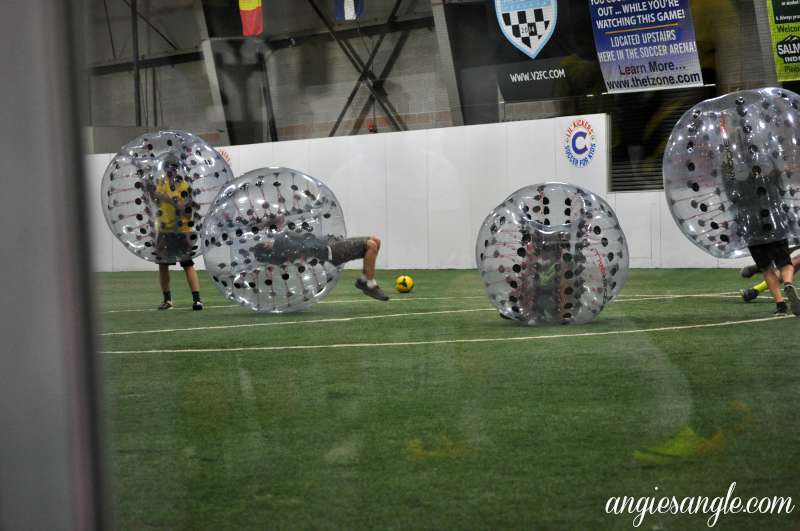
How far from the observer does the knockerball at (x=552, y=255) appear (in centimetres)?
159

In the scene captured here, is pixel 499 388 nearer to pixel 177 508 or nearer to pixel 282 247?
pixel 177 508

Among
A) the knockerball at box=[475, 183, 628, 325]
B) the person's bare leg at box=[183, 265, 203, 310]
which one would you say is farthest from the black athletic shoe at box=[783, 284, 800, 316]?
the person's bare leg at box=[183, 265, 203, 310]

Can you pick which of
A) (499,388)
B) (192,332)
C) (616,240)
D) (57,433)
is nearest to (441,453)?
(499,388)

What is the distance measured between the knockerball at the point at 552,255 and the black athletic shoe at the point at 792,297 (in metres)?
→ 0.29

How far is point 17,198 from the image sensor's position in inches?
24.8

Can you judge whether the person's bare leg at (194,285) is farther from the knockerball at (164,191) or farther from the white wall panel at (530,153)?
the white wall panel at (530,153)

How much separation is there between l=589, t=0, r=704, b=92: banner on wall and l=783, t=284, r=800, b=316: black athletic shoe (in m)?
0.62

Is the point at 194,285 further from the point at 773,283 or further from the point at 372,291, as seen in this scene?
the point at 773,283

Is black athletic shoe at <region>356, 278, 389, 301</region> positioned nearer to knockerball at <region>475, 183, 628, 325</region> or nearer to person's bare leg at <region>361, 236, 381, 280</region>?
person's bare leg at <region>361, 236, 381, 280</region>

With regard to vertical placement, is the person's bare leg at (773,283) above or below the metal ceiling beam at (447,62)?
below

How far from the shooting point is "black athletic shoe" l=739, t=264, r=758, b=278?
5.45 ft

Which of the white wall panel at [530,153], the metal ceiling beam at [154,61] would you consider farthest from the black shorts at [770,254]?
the metal ceiling beam at [154,61]

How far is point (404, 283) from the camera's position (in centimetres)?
145

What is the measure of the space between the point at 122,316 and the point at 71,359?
0.76 ft
